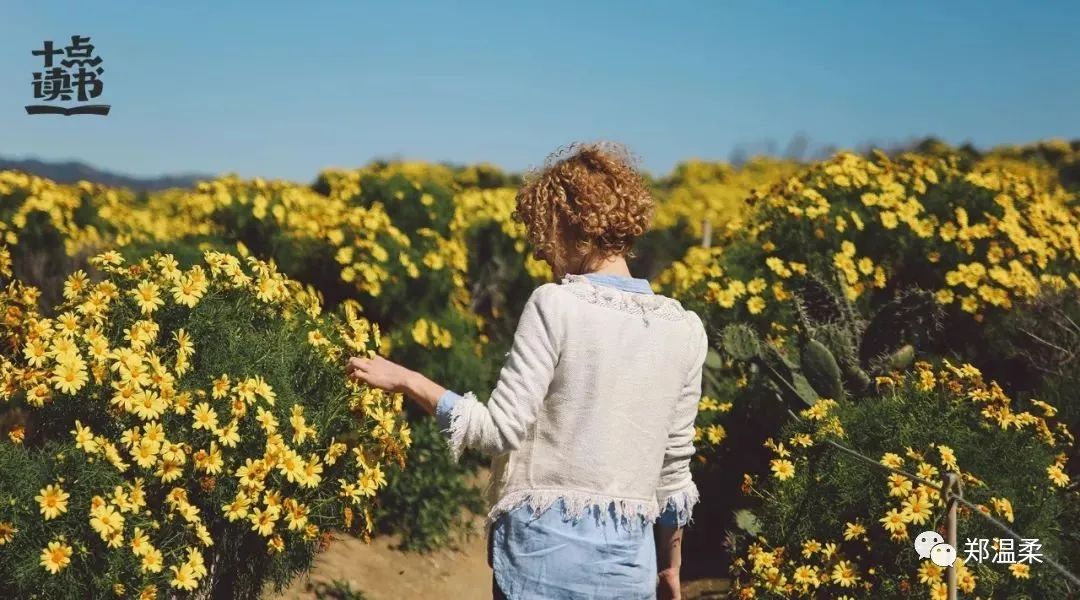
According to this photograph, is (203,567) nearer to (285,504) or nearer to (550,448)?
(285,504)

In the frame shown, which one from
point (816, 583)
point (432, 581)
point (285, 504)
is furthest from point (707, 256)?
point (285, 504)

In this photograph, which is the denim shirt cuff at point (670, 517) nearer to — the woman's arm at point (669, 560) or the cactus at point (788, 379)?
the woman's arm at point (669, 560)

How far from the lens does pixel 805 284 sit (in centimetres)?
544

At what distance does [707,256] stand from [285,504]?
3.76m

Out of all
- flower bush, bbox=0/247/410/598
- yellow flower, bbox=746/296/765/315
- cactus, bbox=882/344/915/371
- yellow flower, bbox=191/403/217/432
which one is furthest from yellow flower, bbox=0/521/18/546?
yellow flower, bbox=746/296/765/315

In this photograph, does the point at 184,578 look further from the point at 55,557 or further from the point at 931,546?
the point at 931,546

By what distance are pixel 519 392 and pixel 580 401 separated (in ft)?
0.49

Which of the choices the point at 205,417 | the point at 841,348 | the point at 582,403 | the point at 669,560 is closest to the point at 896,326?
the point at 841,348

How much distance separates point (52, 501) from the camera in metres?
2.68

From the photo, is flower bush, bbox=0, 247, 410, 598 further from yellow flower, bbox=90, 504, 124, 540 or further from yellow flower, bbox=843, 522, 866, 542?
yellow flower, bbox=843, 522, 866, 542

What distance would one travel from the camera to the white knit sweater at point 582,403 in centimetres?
236

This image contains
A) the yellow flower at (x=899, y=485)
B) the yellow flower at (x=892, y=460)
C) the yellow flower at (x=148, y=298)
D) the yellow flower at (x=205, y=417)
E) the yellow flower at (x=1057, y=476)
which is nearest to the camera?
the yellow flower at (x=205, y=417)

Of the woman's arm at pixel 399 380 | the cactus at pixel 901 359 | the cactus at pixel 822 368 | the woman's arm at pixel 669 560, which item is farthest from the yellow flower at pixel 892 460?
the woman's arm at pixel 399 380

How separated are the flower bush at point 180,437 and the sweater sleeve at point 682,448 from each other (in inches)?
32.9
